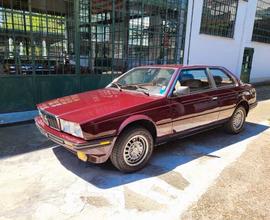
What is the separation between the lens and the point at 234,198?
3.22 metres

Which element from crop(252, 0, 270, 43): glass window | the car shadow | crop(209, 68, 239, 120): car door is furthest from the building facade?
crop(209, 68, 239, 120): car door

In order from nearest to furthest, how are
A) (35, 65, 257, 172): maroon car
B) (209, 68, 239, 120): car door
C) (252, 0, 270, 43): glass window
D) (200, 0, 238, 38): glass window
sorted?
(35, 65, 257, 172): maroon car, (209, 68, 239, 120): car door, (200, 0, 238, 38): glass window, (252, 0, 270, 43): glass window

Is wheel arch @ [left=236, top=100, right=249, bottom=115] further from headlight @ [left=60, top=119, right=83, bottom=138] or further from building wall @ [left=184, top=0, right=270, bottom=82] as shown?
building wall @ [left=184, top=0, right=270, bottom=82]

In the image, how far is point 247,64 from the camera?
49.5 ft

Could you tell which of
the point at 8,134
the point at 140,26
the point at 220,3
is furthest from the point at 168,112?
the point at 220,3

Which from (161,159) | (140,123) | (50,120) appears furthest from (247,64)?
(50,120)

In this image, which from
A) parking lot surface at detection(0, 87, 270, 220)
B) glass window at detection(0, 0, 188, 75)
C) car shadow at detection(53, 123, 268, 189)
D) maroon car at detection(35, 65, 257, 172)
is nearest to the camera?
parking lot surface at detection(0, 87, 270, 220)

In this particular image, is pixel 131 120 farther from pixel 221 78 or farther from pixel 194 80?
pixel 221 78

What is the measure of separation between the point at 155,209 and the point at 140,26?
300 inches

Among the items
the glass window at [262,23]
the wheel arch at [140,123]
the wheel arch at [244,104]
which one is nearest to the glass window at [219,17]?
the glass window at [262,23]

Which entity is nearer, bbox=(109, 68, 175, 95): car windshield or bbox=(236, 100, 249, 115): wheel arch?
bbox=(109, 68, 175, 95): car windshield

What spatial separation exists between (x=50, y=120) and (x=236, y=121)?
4.00m

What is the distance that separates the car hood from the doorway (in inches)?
493

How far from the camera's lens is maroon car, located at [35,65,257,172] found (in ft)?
11.1
